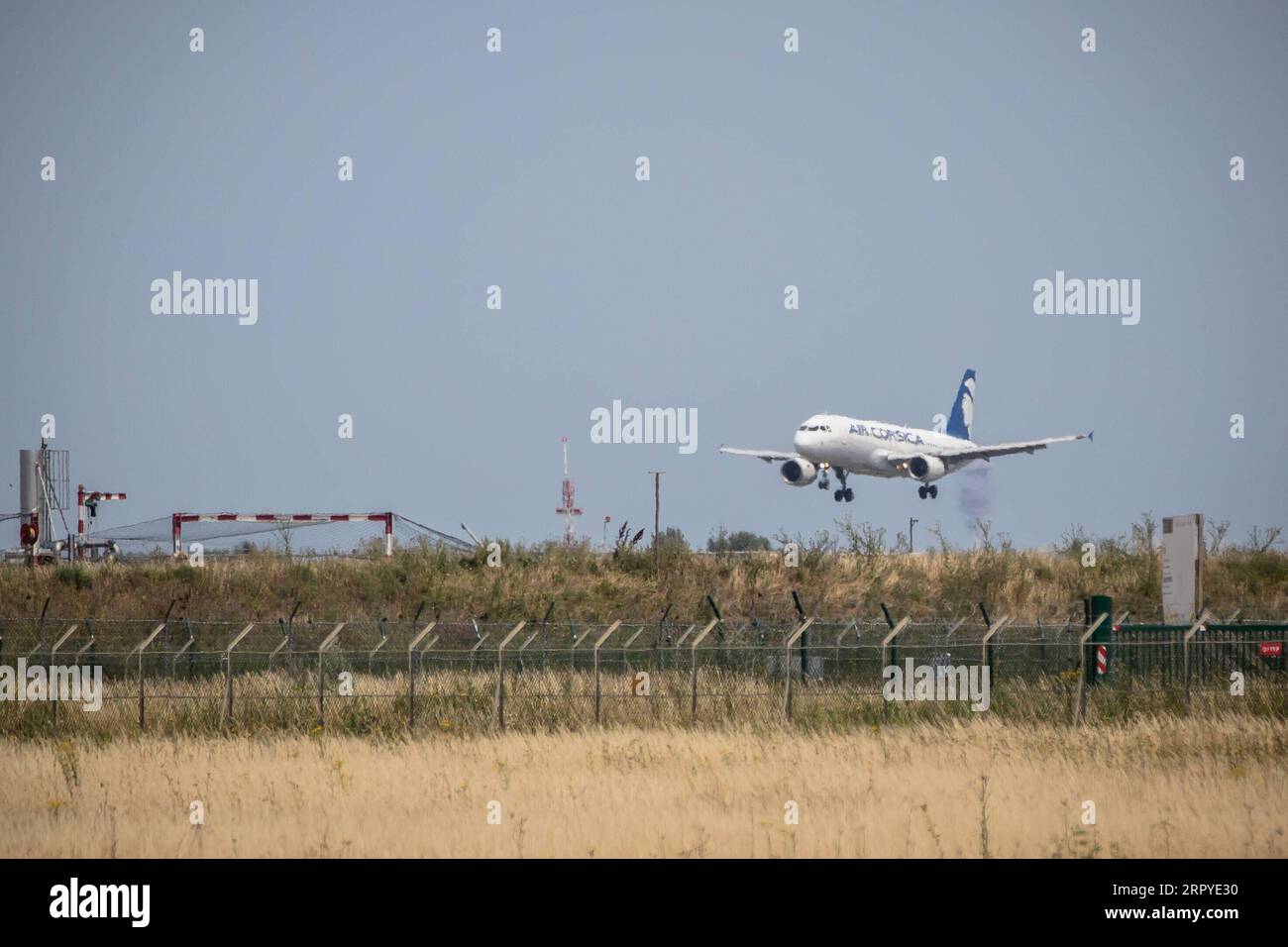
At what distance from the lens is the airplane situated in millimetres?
62906

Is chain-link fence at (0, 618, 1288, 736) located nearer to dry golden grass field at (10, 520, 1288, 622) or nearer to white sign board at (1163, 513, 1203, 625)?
white sign board at (1163, 513, 1203, 625)

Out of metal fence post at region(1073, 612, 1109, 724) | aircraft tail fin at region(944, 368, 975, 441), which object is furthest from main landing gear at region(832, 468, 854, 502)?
metal fence post at region(1073, 612, 1109, 724)

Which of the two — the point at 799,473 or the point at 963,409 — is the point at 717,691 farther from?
the point at 963,409

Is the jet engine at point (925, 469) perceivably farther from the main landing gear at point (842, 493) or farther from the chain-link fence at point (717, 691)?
the chain-link fence at point (717, 691)

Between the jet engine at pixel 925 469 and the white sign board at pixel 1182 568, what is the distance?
33.2m

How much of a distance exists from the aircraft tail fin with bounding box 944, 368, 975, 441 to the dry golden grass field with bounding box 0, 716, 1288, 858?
6418 cm

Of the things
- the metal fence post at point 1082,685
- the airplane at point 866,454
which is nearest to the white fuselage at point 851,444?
the airplane at point 866,454

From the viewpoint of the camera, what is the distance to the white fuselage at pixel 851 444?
6275 centimetres

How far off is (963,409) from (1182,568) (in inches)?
2280

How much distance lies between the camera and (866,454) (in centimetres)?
6406

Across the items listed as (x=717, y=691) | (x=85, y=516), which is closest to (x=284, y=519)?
(x=85, y=516)

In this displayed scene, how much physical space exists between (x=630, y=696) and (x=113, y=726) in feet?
27.2

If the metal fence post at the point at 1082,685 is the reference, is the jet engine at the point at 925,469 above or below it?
above
